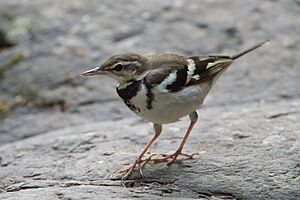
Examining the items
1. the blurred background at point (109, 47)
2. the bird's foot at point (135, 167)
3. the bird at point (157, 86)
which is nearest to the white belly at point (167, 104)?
the bird at point (157, 86)

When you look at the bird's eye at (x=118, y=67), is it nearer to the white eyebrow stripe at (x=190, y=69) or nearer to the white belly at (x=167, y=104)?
the white belly at (x=167, y=104)

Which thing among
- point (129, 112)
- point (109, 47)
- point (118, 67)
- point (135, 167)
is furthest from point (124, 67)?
point (109, 47)

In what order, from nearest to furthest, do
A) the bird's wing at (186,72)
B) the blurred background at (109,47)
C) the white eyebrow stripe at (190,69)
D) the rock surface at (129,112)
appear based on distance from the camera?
the rock surface at (129,112)
the bird's wing at (186,72)
the white eyebrow stripe at (190,69)
the blurred background at (109,47)

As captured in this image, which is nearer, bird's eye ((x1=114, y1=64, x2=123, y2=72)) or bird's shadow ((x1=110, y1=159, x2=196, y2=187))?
bird's shadow ((x1=110, y1=159, x2=196, y2=187))

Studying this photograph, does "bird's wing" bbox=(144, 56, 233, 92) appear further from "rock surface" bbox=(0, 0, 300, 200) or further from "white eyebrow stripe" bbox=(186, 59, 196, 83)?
"rock surface" bbox=(0, 0, 300, 200)

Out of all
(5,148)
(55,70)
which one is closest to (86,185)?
(5,148)

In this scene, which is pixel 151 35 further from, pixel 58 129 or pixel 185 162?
pixel 185 162

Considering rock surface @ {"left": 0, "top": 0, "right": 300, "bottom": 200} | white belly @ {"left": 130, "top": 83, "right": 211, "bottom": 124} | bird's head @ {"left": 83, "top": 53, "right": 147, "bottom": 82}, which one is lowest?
rock surface @ {"left": 0, "top": 0, "right": 300, "bottom": 200}

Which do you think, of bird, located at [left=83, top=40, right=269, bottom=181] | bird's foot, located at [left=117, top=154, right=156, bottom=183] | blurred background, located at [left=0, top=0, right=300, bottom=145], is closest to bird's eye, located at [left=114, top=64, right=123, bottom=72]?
bird, located at [left=83, top=40, right=269, bottom=181]
